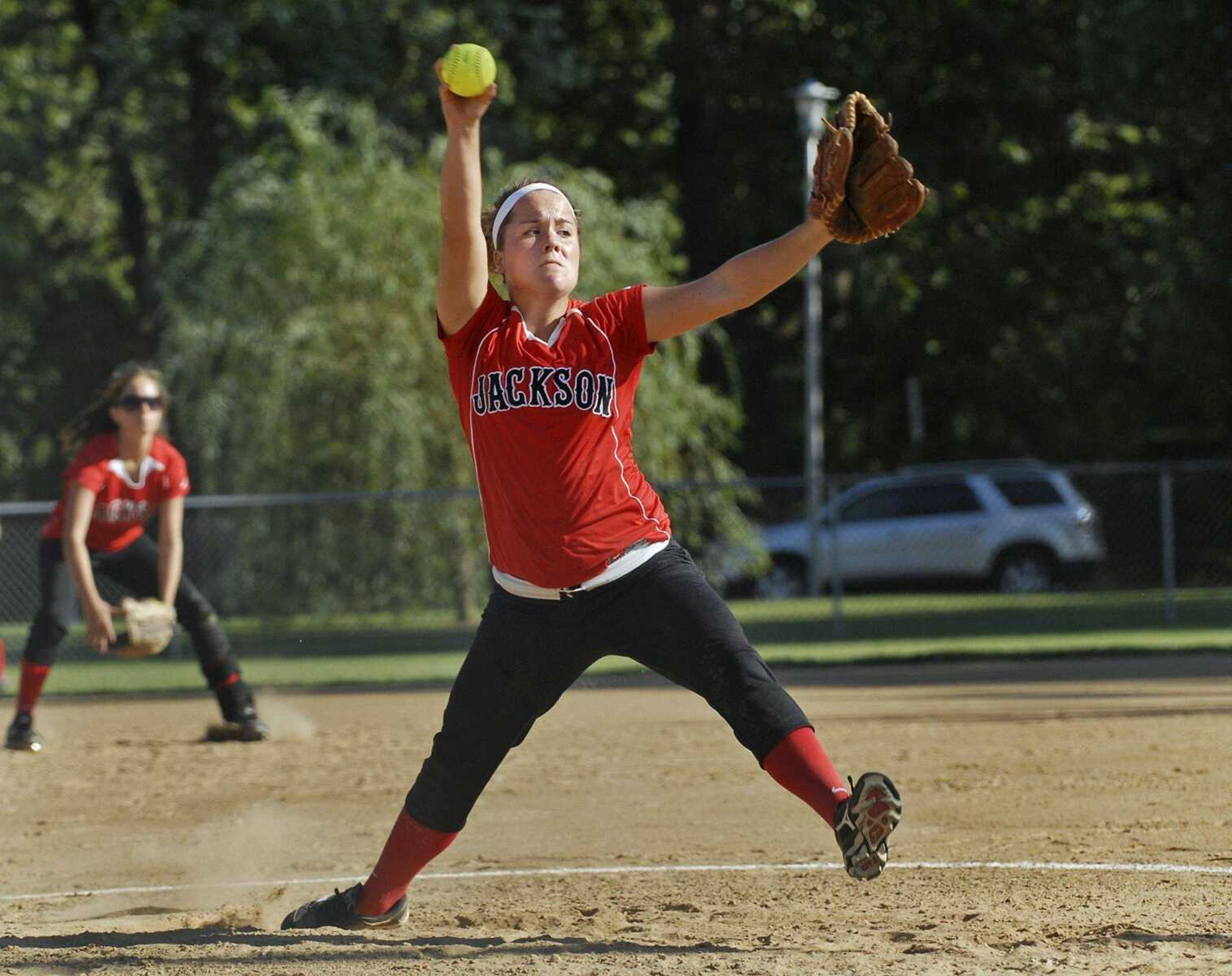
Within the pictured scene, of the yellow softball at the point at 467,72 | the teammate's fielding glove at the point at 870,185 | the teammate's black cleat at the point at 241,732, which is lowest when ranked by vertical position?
the teammate's black cleat at the point at 241,732

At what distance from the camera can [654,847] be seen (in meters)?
6.55

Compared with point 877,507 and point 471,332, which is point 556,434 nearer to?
point 471,332

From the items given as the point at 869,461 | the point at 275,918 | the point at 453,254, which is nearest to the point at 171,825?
the point at 275,918

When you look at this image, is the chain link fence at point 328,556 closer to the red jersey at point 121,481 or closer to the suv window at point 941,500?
the suv window at point 941,500

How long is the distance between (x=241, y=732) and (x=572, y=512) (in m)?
6.23

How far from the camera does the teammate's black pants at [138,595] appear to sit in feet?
31.2

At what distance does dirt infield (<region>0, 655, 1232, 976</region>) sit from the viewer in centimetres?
473

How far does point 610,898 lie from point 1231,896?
1897 mm

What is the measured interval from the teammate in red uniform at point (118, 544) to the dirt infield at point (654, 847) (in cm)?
43

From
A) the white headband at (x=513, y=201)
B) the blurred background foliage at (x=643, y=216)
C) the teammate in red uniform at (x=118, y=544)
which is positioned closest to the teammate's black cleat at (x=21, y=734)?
the teammate in red uniform at (x=118, y=544)

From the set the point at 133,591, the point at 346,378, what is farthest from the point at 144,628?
the point at 346,378

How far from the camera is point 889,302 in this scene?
1096 inches

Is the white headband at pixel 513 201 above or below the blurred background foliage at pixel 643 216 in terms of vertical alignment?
below

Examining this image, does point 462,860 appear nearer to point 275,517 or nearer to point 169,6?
point 275,517
